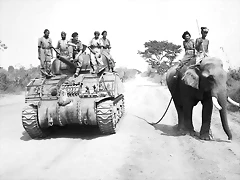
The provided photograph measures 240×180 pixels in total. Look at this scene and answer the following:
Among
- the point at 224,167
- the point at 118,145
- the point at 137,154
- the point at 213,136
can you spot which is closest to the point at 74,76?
the point at 118,145

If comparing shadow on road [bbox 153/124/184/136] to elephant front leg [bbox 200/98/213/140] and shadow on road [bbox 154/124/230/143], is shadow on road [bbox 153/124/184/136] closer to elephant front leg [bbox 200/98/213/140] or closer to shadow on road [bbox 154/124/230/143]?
→ shadow on road [bbox 154/124/230/143]

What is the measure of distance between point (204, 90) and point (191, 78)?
511mm

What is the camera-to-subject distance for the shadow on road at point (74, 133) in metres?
9.52

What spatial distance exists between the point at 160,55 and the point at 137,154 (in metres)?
37.0

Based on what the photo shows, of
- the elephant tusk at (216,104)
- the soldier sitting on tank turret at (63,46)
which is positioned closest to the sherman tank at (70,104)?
the soldier sitting on tank turret at (63,46)

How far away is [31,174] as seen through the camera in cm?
619

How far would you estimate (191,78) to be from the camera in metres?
8.47

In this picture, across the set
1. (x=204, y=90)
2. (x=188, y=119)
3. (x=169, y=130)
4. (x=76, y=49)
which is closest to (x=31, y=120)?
(x=76, y=49)

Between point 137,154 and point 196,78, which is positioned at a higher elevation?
point 196,78

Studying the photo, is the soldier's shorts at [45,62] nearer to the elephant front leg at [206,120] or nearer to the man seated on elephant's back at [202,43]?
the man seated on elephant's back at [202,43]

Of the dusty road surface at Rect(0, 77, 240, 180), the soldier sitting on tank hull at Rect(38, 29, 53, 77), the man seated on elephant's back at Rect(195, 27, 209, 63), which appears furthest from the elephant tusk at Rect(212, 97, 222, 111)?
the soldier sitting on tank hull at Rect(38, 29, 53, 77)

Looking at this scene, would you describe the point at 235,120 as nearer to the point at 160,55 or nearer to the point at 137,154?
the point at 137,154

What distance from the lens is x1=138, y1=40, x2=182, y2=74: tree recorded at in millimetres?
41812

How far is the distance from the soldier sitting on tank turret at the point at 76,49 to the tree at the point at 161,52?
103 feet
